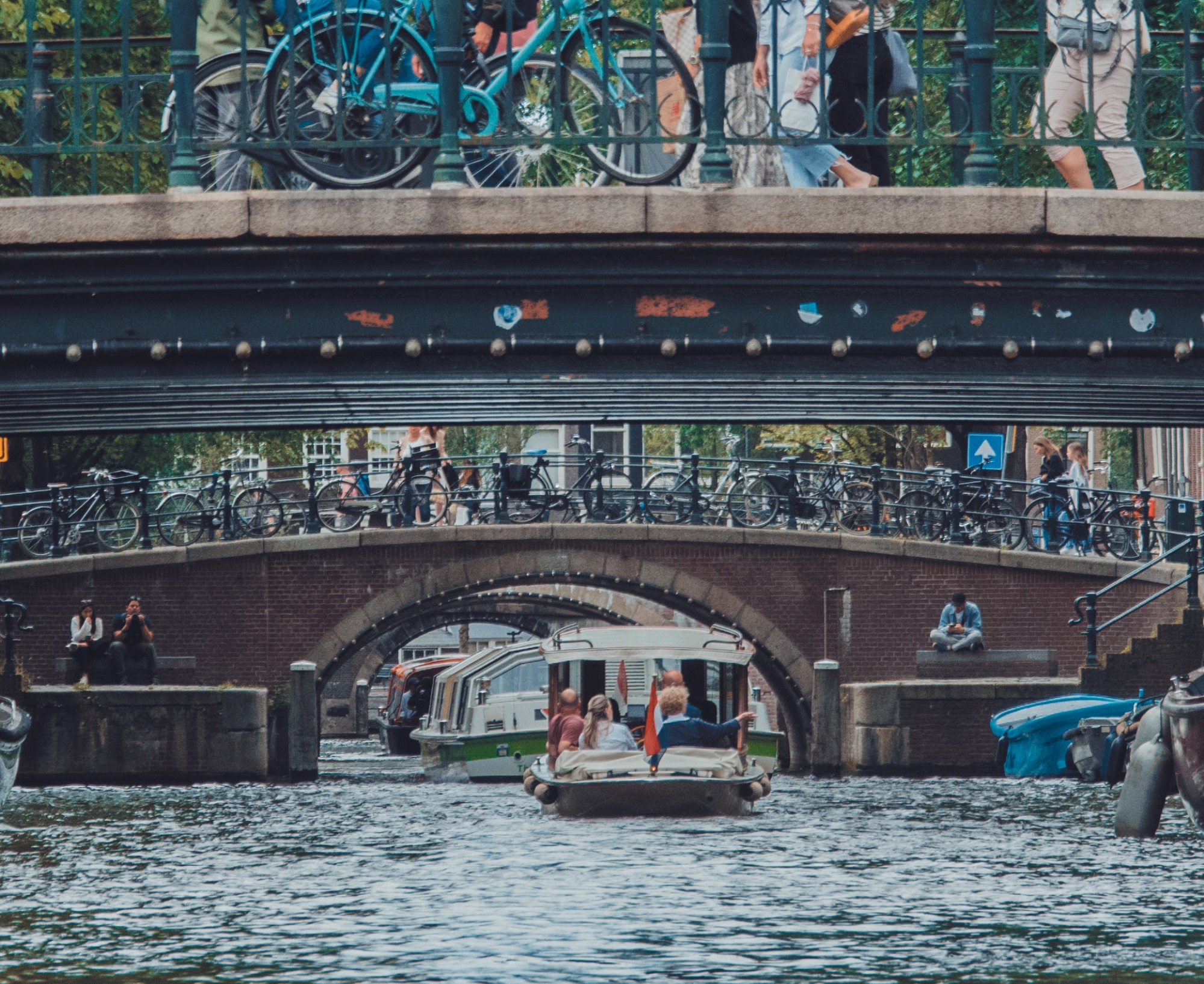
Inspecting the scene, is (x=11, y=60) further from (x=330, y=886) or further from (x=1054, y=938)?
(x=1054, y=938)

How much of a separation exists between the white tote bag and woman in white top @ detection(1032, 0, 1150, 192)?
0.96 metres

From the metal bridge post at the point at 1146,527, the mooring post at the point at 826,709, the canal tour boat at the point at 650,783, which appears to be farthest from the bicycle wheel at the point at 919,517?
the canal tour boat at the point at 650,783

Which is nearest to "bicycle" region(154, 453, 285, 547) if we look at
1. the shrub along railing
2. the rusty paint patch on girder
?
the shrub along railing

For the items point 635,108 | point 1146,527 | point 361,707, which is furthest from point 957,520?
point 361,707

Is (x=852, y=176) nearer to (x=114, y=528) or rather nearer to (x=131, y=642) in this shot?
(x=131, y=642)

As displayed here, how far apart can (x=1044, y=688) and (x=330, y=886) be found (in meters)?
11.9

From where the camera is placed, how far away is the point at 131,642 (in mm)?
27422

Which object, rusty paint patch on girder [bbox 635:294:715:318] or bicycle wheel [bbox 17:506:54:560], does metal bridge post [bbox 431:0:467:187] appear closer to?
rusty paint patch on girder [bbox 635:294:715:318]

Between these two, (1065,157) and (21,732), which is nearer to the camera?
(1065,157)

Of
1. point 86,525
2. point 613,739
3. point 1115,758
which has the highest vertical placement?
point 86,525

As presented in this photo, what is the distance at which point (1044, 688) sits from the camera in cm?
2503

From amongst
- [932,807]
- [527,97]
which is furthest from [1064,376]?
[932,807]

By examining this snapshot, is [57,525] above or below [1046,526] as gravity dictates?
above

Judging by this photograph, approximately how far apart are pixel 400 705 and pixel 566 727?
2196 centimetres
